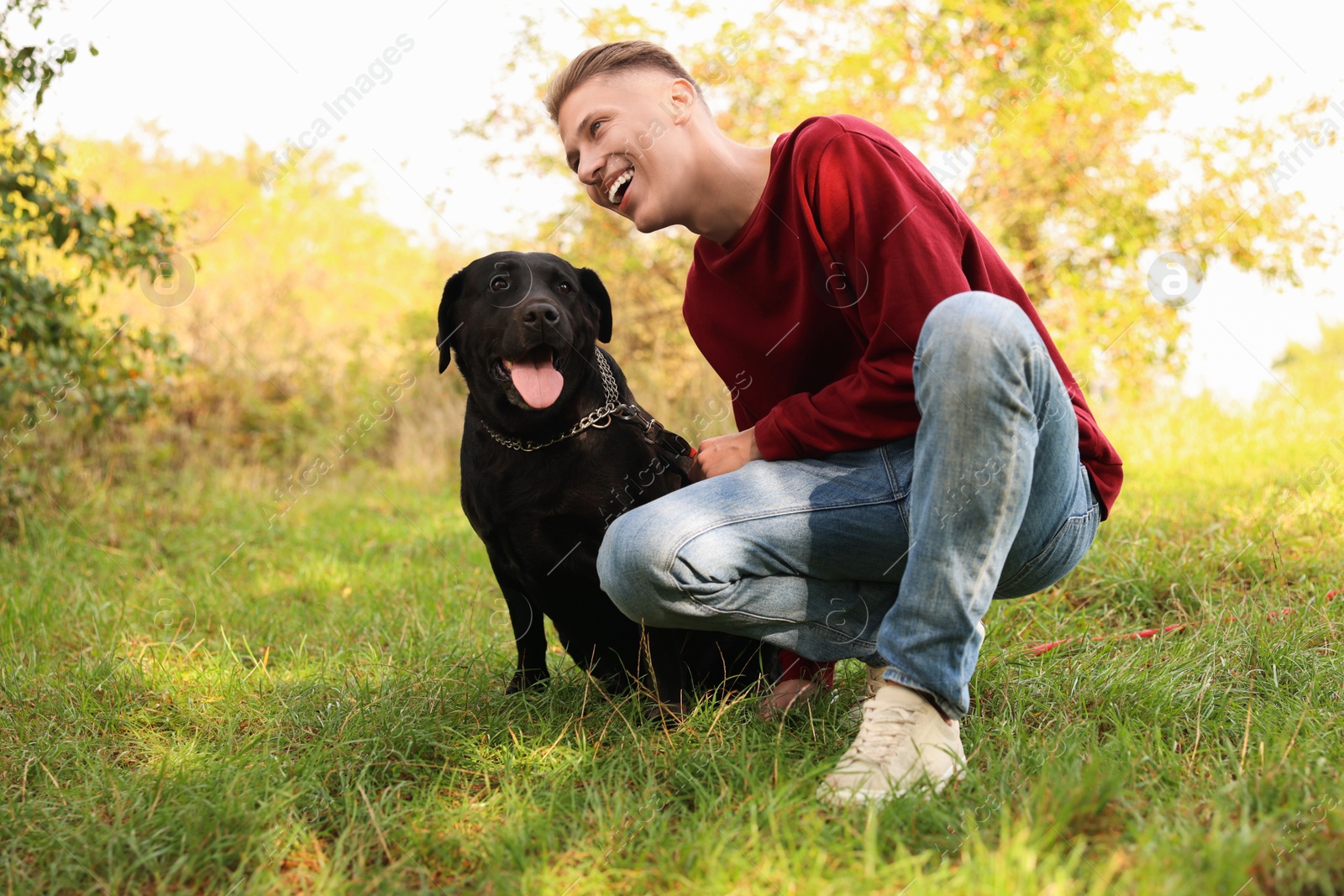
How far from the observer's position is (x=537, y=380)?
7.36 ft

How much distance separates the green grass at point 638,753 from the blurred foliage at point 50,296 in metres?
1.12

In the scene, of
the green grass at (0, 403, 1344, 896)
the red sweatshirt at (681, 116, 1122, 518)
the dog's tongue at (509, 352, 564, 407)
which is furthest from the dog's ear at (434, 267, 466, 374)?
the green grass at (0, 403, 1344, 896)

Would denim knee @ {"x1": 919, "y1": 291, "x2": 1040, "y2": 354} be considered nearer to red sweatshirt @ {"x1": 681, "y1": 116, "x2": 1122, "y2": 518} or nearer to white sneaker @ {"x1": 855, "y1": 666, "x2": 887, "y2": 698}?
red sweatshirt @ {"x1": 681, "y1": 116, "x2": 1122, "y2": 518}

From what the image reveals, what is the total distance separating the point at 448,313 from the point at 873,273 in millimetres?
1219

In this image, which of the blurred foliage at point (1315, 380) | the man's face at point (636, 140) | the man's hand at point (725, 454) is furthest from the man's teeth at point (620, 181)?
the blurred foliage at point (1315, 380)

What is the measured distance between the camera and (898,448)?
190 cm

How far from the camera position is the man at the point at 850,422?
5.25 ft

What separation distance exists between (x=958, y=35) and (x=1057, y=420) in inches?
212

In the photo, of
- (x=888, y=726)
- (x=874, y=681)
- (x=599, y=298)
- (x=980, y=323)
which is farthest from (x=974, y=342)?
(x=599, y=298)

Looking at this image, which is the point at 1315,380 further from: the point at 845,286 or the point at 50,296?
the point at 50,296

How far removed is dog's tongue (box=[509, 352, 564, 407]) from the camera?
2207mm

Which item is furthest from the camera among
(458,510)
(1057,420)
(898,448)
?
(458,510)

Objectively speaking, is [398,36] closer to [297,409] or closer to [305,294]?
[297,409]

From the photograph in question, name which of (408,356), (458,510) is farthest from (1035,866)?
(408,356)
